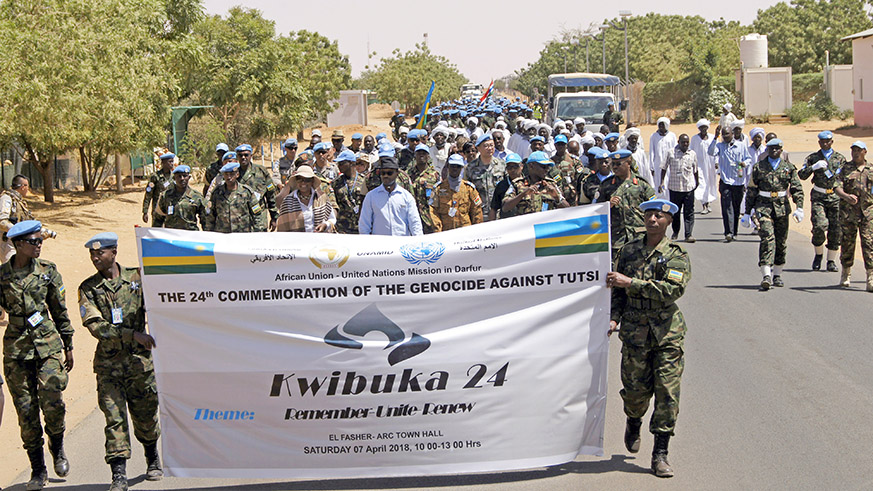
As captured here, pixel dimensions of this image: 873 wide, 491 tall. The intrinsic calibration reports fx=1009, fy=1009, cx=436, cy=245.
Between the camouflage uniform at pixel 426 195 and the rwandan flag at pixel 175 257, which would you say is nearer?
the rwandan flag at pixel 175 257

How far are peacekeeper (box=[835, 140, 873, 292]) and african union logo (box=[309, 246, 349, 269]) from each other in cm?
818

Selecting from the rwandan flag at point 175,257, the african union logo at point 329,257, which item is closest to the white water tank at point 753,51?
the african union logo at point 329,257

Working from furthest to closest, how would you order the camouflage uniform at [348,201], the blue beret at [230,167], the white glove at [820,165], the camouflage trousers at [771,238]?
the white glove at [820,165]
the camouflage trousers at [771,238]
the camouflage uniform at [348,201]
the blue beret at [230,167]

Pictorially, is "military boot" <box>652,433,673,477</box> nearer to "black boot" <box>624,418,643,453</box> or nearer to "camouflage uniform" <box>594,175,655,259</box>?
"black boot" <box>624,418,643,453</box>

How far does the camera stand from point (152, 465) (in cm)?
676

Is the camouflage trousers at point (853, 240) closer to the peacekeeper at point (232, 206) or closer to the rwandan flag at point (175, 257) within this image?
the peacekeeper at point (232, 206)

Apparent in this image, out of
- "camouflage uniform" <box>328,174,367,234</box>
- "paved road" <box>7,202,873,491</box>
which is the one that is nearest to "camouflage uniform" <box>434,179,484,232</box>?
"camouflage uniform" <box>328,174,367,234</box>

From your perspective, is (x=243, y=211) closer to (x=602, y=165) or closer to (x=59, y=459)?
(x=602, y=165)

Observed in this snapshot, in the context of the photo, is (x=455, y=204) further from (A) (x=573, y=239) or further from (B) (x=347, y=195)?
(A) (x=573, y=239)

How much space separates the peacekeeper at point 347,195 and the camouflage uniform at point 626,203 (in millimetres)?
3231

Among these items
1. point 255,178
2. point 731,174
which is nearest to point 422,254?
point 255,178

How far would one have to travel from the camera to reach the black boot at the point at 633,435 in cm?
681

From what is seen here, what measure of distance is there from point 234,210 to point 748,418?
20.3 ft

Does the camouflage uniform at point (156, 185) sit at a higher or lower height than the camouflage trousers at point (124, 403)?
higher
